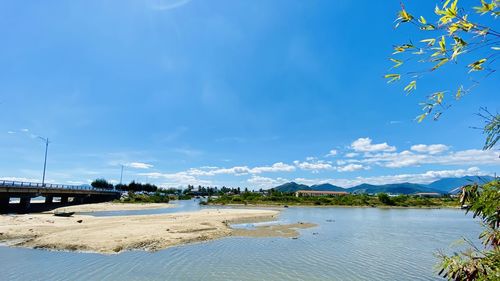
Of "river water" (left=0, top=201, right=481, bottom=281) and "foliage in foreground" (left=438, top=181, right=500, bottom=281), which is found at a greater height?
"foliage in foreground" (left=438, top=181, right=500, bottom=281)

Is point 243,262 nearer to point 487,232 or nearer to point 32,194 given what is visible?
point 487,232

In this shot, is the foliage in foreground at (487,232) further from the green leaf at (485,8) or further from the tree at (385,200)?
the tree at (385,200)

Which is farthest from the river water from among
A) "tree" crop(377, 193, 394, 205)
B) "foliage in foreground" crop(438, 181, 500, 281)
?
"tree" crop(377, 193, 394, 205)

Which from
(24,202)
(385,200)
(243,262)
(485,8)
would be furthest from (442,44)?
(385,200)

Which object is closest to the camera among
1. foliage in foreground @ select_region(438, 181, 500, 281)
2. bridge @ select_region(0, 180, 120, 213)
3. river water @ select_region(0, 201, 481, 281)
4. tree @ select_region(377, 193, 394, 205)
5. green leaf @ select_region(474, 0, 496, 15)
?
green leaf @ select_region(474, 0, 496, 15)

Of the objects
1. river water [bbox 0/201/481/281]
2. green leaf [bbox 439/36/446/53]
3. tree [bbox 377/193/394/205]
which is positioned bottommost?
river water [bbox 0/201/481/281]

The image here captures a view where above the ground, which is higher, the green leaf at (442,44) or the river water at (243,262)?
the green leaf at (442,44)

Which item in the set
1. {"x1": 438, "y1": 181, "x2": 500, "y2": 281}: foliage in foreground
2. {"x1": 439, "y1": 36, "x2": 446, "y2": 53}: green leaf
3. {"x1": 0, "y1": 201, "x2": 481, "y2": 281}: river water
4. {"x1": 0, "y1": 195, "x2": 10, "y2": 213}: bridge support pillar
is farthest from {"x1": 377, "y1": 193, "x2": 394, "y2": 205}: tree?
{"x1": 439, "y1": 36, "x2": 446, "y2": 53}: green leaf

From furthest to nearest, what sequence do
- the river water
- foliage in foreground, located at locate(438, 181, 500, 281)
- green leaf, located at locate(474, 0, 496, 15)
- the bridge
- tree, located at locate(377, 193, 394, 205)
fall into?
tree, located at locate(377, 193, 394, 205) < the bridge < the river water < foliage in foreground, located at locate(438, 181, 500, 281) < green leaf, located at locate(474, 0, 496, 15)

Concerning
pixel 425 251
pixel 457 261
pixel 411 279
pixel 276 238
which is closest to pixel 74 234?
pixel 276 238

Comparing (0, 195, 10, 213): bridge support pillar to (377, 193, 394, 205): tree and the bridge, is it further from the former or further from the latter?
(377, 193, 394, 205): tree

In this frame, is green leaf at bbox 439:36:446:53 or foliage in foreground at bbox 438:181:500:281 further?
foliage in foreground at bbox 438:181:500:281

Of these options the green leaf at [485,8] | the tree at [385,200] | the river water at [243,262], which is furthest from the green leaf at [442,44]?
the tree at [385,200]

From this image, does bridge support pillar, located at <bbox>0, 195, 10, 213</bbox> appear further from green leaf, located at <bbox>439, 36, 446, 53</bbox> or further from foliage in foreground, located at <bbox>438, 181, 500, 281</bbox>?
green leaf, located at <bbox>439, 36, 446, 53</bbox>
